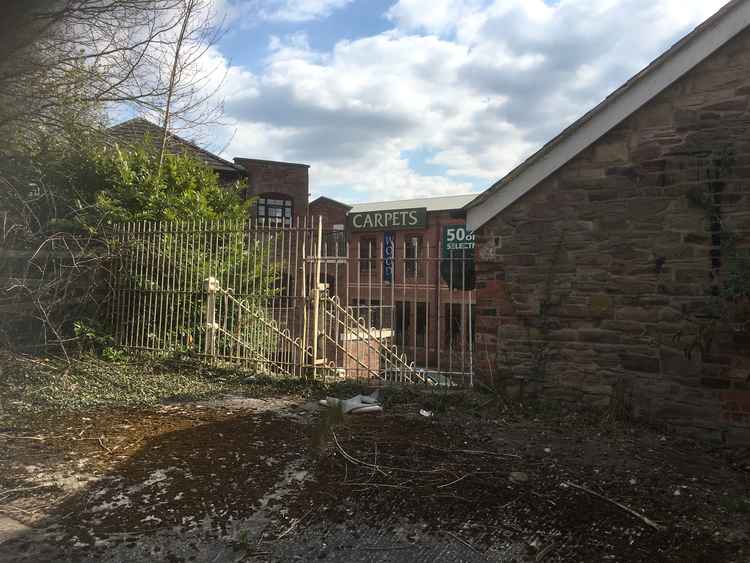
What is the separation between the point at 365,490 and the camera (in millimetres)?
3953

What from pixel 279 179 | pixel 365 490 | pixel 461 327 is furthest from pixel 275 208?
pixel 365 490

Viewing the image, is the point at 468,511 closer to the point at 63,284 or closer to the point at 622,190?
the point at 622,190

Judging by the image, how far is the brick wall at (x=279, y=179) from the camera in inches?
1093

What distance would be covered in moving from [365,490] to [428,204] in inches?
1128

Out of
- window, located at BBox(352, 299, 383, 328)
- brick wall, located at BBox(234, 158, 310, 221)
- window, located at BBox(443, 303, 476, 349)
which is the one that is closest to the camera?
window, located at BBox(443, 303, 476, 349)

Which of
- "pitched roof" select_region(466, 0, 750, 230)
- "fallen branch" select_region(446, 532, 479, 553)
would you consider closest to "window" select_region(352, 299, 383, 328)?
"pitched roof" select_region(466, 0, 750, 230)

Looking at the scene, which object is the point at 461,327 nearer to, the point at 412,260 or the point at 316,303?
the point at 412,260

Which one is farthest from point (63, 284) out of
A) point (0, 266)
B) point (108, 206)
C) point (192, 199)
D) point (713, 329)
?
point (713, 329)

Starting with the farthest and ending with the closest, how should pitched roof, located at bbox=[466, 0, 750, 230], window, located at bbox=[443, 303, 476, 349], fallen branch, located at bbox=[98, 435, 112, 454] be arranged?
window, located at bbox=[443, 303, 476, 349] < pitched roof, located at bbox=[466, 0, 750, 230] < fallen branch, located at bbox=[98, 435, 112, 454]

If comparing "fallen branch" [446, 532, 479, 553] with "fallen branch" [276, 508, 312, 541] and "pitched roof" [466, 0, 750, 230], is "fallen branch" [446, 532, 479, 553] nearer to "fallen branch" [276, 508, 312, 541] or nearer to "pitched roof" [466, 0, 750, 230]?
"fallen branch" [276, 508, 312, 541]

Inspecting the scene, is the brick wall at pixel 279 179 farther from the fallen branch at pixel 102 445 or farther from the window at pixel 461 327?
the fallen branch at pixel 102 445

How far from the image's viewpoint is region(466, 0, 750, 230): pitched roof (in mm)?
5031

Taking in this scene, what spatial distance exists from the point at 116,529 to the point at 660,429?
4.61m

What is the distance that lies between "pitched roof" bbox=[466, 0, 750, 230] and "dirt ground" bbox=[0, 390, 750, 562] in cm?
235
